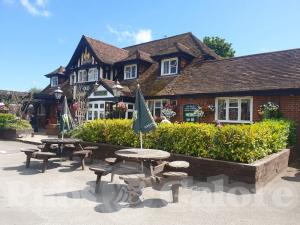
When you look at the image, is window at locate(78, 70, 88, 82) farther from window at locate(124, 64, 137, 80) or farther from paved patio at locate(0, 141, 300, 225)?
paved patio at locate(0, 141, 300, 225)

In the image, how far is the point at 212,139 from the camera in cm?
872

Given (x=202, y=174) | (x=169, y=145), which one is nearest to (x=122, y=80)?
(x=169, y=145)

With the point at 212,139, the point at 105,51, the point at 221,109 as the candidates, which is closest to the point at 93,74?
the point at 105,51

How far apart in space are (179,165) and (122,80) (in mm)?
16913

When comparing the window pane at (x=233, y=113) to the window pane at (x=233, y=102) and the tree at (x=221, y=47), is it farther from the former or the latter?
the tree at (x=221, y=47)

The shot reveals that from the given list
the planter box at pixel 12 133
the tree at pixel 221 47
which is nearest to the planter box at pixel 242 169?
the planter box at pixel 12 133

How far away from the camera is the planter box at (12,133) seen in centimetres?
1834

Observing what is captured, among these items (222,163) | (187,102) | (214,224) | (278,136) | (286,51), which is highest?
(286,51)

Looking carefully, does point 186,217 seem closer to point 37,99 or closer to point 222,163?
point 222,163

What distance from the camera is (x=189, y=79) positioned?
18.4 metres

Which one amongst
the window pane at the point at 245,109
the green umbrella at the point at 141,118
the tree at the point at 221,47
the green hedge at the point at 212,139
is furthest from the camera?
the tree at the point at 221,47

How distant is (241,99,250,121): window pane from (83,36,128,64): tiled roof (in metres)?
12.4

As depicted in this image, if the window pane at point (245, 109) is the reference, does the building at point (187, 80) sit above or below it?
above

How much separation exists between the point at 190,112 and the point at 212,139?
26.9ft
